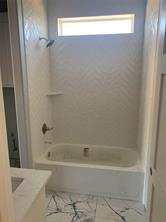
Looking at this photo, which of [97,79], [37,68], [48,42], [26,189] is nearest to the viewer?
[26,189]

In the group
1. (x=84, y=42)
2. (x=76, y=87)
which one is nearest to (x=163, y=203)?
(x=76, y=87)

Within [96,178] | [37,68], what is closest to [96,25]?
[37,68]

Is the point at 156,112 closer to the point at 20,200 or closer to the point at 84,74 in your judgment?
the point at 20,200

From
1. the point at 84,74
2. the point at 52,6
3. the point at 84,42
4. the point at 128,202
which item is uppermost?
the point at 52,6

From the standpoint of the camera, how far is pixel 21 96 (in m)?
2.09

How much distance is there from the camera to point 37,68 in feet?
8.02

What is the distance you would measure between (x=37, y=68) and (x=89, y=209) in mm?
1886

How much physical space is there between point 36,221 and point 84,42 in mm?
2397

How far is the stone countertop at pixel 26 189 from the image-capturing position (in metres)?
1.03

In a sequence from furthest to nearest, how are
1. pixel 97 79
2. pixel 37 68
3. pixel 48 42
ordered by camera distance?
pixel 97 79 → pixel 48 42 → pixel 37 68

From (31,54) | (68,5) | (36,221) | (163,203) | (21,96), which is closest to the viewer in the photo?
(163,203)

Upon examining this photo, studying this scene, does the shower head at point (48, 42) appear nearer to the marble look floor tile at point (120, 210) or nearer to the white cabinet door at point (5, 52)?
the white cabinet door at point (5, 52)

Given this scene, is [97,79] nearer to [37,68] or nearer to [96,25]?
[96,25]

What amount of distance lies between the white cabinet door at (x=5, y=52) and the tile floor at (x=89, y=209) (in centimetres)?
168
